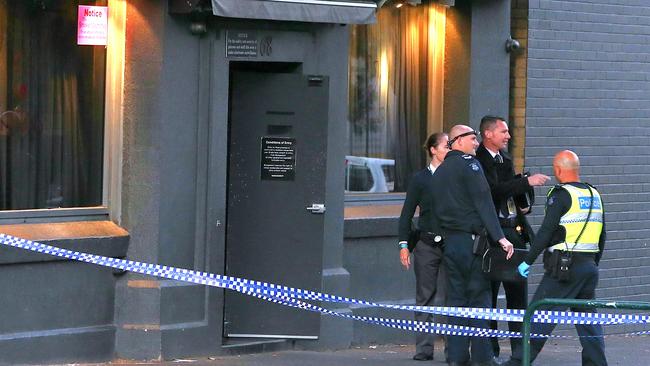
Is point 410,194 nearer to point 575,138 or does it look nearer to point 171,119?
point 171,119

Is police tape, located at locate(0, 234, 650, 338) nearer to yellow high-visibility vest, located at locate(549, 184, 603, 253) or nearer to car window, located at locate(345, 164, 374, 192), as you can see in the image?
yellow high-visibility vest, located at locate(549, 184, 603, 253)

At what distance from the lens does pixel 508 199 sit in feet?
31.2

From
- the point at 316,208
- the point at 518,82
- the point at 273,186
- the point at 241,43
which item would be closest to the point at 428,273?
the point at 316,208

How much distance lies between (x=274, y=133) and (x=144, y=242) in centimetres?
133

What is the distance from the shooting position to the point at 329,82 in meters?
9.91

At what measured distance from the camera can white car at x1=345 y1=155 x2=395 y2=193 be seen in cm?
1083

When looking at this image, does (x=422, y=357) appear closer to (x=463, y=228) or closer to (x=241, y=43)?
(x=463, y=228)

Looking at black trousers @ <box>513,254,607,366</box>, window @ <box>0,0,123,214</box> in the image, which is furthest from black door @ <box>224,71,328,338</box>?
black trousers @ <box>513,254,607,366</box>

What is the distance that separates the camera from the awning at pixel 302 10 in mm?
8797

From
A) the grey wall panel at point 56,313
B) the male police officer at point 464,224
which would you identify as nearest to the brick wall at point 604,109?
the male police officer at point 464,224

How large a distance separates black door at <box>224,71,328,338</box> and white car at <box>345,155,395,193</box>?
1151 mm

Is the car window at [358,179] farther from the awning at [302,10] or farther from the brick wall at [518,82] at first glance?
the awning at [302,10]

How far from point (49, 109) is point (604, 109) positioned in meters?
5.50

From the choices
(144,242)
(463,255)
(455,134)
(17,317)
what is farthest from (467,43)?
(17,317)
